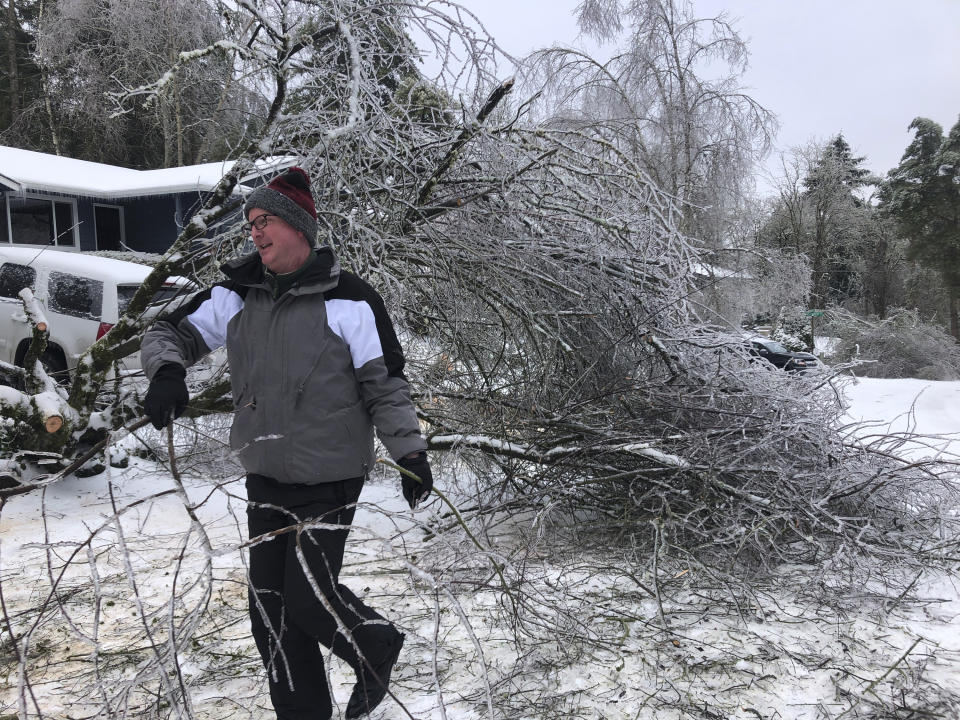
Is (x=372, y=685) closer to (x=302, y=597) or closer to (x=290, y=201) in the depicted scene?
(x=302, y=597)

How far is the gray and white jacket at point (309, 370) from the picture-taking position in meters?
1.98

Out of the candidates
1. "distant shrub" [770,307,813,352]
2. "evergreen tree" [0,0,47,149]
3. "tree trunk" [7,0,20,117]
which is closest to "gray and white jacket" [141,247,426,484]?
"distant shrub" [770,307,813,352]

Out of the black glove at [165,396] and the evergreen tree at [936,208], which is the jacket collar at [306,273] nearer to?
the black glove at [165,396]

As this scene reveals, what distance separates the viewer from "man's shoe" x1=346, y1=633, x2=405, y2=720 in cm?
211


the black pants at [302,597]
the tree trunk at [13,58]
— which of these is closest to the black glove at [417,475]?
the black pants at [302,597]

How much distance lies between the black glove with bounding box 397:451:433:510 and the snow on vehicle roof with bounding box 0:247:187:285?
609cm

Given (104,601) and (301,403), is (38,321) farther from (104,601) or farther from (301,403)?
(301,403)

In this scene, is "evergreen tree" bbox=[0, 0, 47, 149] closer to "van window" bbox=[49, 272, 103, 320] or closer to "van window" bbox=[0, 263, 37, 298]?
"van window" bbox=[0, 263, 37, 298]

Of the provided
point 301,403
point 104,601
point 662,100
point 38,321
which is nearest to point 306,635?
point 301,403

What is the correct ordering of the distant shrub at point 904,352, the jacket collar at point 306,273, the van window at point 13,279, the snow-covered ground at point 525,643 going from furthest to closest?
the distant shrub at point 904,352, the van window at point 13,279, the snow-covered ground at point 525,643, the jacket collar at point 306,273

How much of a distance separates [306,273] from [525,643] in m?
1.64

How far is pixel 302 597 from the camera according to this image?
77.1 inches

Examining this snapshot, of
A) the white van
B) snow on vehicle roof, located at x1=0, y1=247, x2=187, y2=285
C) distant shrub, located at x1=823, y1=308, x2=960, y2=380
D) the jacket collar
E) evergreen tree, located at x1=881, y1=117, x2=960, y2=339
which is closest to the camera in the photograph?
the jacket collar

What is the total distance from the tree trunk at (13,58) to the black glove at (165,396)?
24264mm
